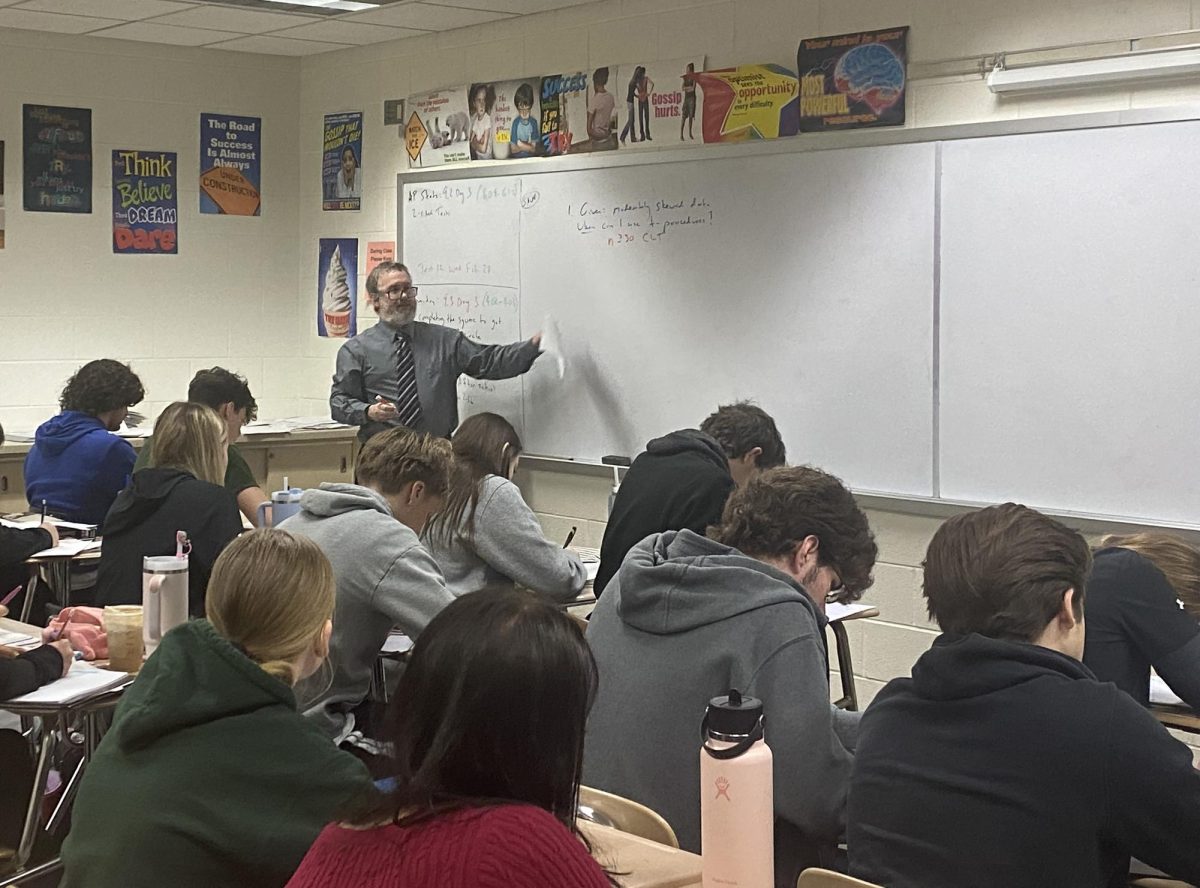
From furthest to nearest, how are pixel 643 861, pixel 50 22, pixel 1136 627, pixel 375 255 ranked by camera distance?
pixel 375 255 → pixel 50 22 → pixel 1136 627 → pixel 643 861

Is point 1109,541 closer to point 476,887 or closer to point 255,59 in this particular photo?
point 476,887

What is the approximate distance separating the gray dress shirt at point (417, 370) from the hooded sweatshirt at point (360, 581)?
2.81m

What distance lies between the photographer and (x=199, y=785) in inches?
76.1

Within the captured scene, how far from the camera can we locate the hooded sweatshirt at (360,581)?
3.27m

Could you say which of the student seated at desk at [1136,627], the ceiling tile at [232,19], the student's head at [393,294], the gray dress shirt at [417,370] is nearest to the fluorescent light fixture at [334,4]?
the ceiling tile at [232,19]

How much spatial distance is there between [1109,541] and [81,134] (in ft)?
17.4

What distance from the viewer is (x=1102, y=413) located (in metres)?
4.33

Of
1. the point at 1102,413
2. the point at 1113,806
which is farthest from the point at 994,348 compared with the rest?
the point at 1113,806

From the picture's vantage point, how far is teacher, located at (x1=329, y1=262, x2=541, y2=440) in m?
6.18

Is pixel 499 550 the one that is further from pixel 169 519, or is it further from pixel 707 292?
pixel 707 292

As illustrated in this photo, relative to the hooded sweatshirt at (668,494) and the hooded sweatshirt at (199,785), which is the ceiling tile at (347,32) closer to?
the hooded sweatshirt at (668,494)

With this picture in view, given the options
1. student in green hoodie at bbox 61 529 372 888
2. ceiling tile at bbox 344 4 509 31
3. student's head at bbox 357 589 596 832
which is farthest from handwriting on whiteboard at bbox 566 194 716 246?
student's head at bbox 357 589 596 832

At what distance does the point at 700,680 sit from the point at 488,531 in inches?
61.5

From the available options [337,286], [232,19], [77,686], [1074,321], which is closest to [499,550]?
[77,686]
